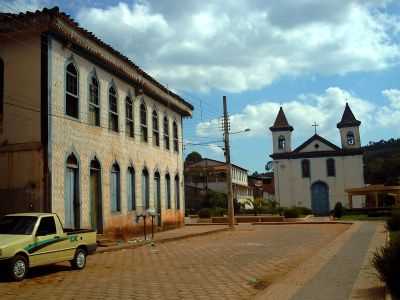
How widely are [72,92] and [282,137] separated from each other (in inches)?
2038

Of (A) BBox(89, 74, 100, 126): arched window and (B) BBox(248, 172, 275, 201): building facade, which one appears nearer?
(A) BBox(89, 74, 100, 126): arched window

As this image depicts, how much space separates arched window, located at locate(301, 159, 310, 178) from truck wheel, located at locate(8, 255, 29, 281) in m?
57.9

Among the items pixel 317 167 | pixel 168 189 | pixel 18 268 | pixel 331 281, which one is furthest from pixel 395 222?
pixel 317 167

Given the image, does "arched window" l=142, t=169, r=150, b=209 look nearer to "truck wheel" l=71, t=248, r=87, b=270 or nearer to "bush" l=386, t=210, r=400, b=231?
"truck wheel" l=71, t=248, r=87, b=270

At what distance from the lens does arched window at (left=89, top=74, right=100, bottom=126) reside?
2042 cm

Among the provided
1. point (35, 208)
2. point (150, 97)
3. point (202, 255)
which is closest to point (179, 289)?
point (202, 255)

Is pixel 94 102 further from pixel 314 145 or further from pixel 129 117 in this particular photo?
pixel 314 145

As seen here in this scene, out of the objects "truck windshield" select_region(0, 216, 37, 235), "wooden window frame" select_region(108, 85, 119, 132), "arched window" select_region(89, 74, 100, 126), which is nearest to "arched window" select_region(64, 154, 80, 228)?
"arched window" select_region(89, 74, 100, 126)

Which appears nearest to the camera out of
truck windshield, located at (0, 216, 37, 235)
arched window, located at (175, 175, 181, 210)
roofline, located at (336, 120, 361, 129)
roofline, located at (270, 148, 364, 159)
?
truck windshield, located at (0, 216, 37, 235)

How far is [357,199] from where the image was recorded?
63344 mm

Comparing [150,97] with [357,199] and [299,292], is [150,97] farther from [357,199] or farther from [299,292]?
[357,199]

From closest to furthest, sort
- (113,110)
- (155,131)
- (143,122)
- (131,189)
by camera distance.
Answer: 1. (113,110)
2. (131,189)
3. (143,122)
4. (155,131)

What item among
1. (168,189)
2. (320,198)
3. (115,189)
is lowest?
(320,198)

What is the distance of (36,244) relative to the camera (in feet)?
39.3
